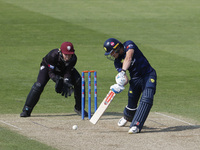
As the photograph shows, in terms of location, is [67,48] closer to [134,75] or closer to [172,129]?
[134,75]

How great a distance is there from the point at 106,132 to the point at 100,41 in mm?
12604

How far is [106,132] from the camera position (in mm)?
10117

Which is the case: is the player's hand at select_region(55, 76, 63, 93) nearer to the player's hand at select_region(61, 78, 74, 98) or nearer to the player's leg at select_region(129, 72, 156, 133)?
the player's hand at select_region(61, 78, 74, 98)

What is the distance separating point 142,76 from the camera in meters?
10.3

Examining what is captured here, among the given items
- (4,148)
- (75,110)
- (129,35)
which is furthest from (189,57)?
(4,148)

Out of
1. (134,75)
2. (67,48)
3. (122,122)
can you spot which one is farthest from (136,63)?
(67,48)

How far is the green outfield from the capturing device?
13500 millimetres

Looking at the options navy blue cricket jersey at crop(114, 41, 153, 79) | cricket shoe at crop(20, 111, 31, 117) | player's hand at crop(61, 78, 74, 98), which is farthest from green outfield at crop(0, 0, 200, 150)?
navy blue cricket jersey at crop(114, 41, 153, 79)

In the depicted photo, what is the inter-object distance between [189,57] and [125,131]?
10055 mm

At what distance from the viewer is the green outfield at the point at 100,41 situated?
13500 mm

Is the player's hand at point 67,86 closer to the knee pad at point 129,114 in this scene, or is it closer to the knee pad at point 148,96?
the knee pad at point 129,114

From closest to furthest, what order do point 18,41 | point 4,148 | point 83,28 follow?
point 4,148, point 18,41, point 83,28

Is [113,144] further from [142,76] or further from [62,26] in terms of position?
[62,26]

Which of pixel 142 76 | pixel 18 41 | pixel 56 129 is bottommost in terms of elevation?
pixel 18 41
